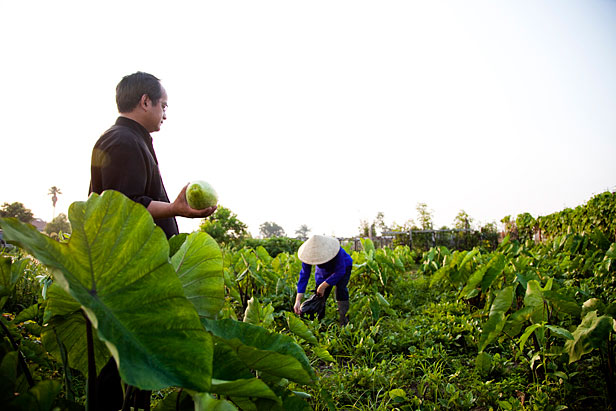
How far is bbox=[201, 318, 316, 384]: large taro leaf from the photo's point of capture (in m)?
0.64

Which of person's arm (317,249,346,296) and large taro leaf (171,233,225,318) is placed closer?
large taro leaf (171,233,225,318)

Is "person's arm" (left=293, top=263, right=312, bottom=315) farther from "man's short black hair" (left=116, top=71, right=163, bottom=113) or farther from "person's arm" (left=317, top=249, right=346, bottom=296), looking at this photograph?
"man's short black hair" (left=116, top=71, right=163, bottom=113)

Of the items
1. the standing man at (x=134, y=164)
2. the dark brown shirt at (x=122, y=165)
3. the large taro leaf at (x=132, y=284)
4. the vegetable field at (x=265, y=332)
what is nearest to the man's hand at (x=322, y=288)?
the vegetable field at (x=265, y=332)

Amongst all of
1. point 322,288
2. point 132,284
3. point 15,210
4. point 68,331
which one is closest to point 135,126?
point 68,331

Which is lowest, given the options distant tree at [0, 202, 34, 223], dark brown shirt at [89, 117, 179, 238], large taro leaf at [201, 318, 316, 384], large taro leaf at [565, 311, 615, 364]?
large taro leaf at [565, 311, 615, 364]

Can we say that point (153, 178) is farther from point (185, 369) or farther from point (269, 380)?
point (185, 369)

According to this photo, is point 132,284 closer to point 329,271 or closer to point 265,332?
point 265,332

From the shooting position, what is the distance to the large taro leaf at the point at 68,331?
2.37ft

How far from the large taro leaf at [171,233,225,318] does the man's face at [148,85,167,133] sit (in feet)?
3.83

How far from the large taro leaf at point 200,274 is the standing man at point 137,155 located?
0.48 meters

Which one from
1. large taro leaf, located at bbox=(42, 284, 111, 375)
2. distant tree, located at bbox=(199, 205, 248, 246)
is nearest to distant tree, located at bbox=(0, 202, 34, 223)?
distant tree, located at bbox=(199, 205, 248, 246)

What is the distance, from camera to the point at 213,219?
12984mm

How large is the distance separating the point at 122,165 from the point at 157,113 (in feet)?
1.45

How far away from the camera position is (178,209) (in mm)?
1301
